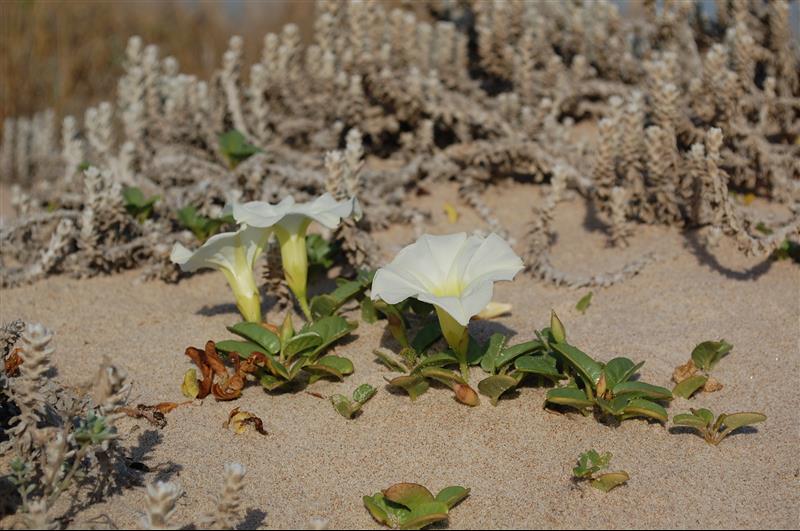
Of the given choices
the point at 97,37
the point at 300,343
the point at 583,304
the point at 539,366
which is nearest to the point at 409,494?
the point at 539,366

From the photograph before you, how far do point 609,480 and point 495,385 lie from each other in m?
0.50

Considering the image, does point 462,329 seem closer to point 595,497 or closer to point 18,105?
point 595,497

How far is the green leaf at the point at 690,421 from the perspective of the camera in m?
2.58

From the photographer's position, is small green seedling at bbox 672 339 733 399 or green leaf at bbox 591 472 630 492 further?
small green seedling at bbox 672 339 733 399

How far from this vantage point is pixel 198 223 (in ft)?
13.1

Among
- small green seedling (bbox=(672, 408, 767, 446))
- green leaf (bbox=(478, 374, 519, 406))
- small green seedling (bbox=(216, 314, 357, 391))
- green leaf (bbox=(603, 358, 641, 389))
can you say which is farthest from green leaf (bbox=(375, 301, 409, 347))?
small green seedling (bbox=(672, 408, 767, 446))

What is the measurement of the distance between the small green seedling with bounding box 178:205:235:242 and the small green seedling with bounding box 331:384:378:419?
4.74 ft

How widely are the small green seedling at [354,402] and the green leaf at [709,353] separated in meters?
1.13

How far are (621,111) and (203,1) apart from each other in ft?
25.2

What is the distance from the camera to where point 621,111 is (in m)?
4.41

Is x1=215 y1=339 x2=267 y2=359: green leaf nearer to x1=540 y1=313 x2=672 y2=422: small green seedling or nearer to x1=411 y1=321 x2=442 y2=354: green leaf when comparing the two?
x1=411 y1=321 x2=442 y2=354: green leaf

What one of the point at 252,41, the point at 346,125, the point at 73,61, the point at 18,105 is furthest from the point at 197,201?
the point at 252,41

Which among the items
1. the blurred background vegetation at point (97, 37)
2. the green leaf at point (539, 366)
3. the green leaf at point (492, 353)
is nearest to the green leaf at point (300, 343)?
the green leaf at point (492, 353)

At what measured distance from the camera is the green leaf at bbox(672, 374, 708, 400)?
287 cm
